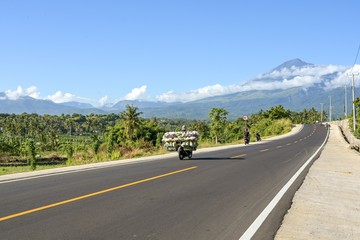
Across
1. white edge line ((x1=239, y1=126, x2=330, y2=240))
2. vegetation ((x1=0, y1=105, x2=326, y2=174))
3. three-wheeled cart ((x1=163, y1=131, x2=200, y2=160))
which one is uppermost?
three-wheeled cart ((x1=163, y1=131, x2=200, y2=160))

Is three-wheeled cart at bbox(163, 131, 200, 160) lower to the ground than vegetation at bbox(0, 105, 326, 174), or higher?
higher

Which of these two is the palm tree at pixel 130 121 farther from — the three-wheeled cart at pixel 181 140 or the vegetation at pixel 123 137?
the three-wheeled cart at pixel 181 140

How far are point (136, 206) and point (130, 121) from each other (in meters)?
78.9

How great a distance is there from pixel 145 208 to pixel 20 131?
155 meters

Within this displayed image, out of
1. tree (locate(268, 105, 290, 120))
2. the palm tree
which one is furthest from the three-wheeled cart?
Answer: tree (locate(268, 105, 290, 120))

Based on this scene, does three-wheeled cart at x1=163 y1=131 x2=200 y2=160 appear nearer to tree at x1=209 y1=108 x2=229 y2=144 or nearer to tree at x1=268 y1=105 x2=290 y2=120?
tree at x1=209 y1=108 x2=229 y2=144

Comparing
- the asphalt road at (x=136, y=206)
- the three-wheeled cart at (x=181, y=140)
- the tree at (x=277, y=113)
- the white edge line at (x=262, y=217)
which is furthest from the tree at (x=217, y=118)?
the white edge line at (x=262, y=217)

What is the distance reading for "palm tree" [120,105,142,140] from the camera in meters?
86.8

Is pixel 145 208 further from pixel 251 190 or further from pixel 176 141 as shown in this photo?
pixel 176 141

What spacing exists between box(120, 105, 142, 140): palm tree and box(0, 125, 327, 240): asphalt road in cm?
7299

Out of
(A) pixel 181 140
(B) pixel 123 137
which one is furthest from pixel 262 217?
(B) pixel 123 137

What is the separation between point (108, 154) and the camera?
83.7 ft

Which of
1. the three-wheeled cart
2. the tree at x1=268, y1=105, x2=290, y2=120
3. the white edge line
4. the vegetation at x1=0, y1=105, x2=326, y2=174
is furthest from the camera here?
the tree at x1=268, y1=105, x2=290, y2=120

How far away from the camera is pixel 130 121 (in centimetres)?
8688
